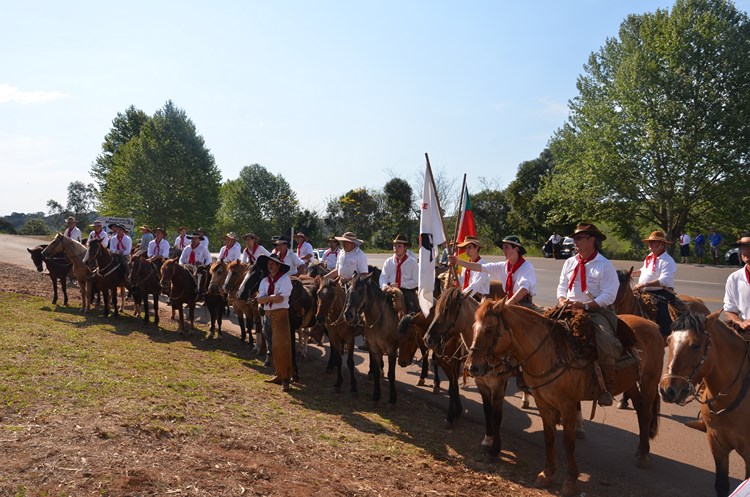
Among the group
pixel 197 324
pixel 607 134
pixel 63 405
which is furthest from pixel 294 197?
pixel 63 405

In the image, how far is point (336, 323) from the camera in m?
9.80

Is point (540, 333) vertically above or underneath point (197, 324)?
above

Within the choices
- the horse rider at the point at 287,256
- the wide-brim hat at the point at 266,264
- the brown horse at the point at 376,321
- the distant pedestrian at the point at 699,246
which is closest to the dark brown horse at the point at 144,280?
the horse rider at the point at 287,256

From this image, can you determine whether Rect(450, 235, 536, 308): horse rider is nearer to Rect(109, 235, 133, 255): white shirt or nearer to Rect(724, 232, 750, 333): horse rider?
Rect(724, 232, 750, 333): horse rider

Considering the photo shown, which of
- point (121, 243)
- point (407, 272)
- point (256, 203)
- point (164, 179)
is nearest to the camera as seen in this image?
point (407, 272)

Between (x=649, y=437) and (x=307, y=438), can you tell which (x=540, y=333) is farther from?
(x=307, y=438)

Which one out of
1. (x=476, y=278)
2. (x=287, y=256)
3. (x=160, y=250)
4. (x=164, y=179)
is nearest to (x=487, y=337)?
(x=476, y=278)

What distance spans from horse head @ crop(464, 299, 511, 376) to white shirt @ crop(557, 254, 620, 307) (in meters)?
1.49

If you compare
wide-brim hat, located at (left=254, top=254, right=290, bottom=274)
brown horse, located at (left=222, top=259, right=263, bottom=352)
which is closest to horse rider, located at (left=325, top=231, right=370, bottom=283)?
wide-brim hat, located at (left=254, top=254, right=290, bottom=274)

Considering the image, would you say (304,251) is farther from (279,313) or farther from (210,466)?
(210,466)

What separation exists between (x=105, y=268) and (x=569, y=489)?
1439 cm

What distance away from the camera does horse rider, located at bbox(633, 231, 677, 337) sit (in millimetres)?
9773

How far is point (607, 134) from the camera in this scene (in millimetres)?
34000

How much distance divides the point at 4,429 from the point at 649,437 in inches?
304
